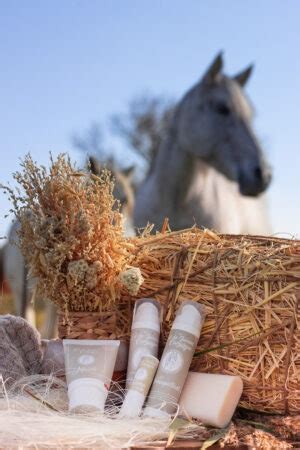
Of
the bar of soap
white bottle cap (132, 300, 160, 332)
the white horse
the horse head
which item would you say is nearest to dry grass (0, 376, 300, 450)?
the bar of soap

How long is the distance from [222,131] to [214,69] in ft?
1.40

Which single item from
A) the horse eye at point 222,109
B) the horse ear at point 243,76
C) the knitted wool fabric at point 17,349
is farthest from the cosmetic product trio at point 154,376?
the horse ear at point 243,76

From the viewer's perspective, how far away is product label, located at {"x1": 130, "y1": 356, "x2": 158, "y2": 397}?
3.70 ft

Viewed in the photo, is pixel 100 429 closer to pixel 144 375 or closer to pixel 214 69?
pixel 144 375

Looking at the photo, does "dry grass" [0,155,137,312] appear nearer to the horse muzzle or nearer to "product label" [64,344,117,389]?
"product label" [64,344,117,389]

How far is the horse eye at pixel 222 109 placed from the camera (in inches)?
174

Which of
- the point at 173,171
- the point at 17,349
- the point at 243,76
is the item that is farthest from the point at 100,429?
the point at 243,76

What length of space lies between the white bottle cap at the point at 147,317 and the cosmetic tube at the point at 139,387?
0.06m

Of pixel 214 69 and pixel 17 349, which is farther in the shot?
pixel 214 69

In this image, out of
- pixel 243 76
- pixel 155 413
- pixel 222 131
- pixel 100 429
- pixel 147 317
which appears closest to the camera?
pixel 100 429

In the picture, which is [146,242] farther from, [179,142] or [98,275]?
[179,142]

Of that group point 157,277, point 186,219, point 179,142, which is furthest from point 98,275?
point 179,142

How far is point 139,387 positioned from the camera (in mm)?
1127

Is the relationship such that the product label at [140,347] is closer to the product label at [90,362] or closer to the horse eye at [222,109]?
the product label at [90,362]
